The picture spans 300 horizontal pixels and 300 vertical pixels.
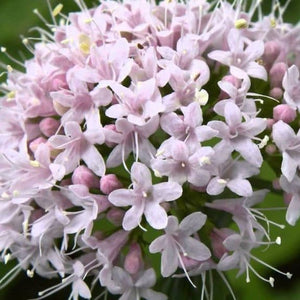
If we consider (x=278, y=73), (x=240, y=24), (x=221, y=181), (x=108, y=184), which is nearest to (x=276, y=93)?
(x=278, y=73)

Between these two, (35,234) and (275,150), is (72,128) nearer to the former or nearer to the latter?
(35,234)

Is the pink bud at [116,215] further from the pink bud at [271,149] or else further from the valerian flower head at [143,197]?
the pink bud at [271,149]

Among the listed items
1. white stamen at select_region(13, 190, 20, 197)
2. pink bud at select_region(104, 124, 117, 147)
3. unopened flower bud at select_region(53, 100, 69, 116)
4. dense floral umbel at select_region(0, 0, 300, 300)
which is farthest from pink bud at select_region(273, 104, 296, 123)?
white stamen at select_region(13, 190, 20, 197)

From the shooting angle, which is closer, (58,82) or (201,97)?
(201,97)

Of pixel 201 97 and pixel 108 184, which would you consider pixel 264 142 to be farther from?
pixel 108 184

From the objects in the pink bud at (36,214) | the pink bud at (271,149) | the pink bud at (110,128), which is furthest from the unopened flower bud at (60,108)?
the pink bud at (271,149)

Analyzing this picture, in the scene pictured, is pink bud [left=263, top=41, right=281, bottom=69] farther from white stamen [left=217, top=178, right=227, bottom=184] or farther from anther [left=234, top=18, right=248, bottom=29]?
white stamen [left=217, top=178, right=227, bottom=184]
